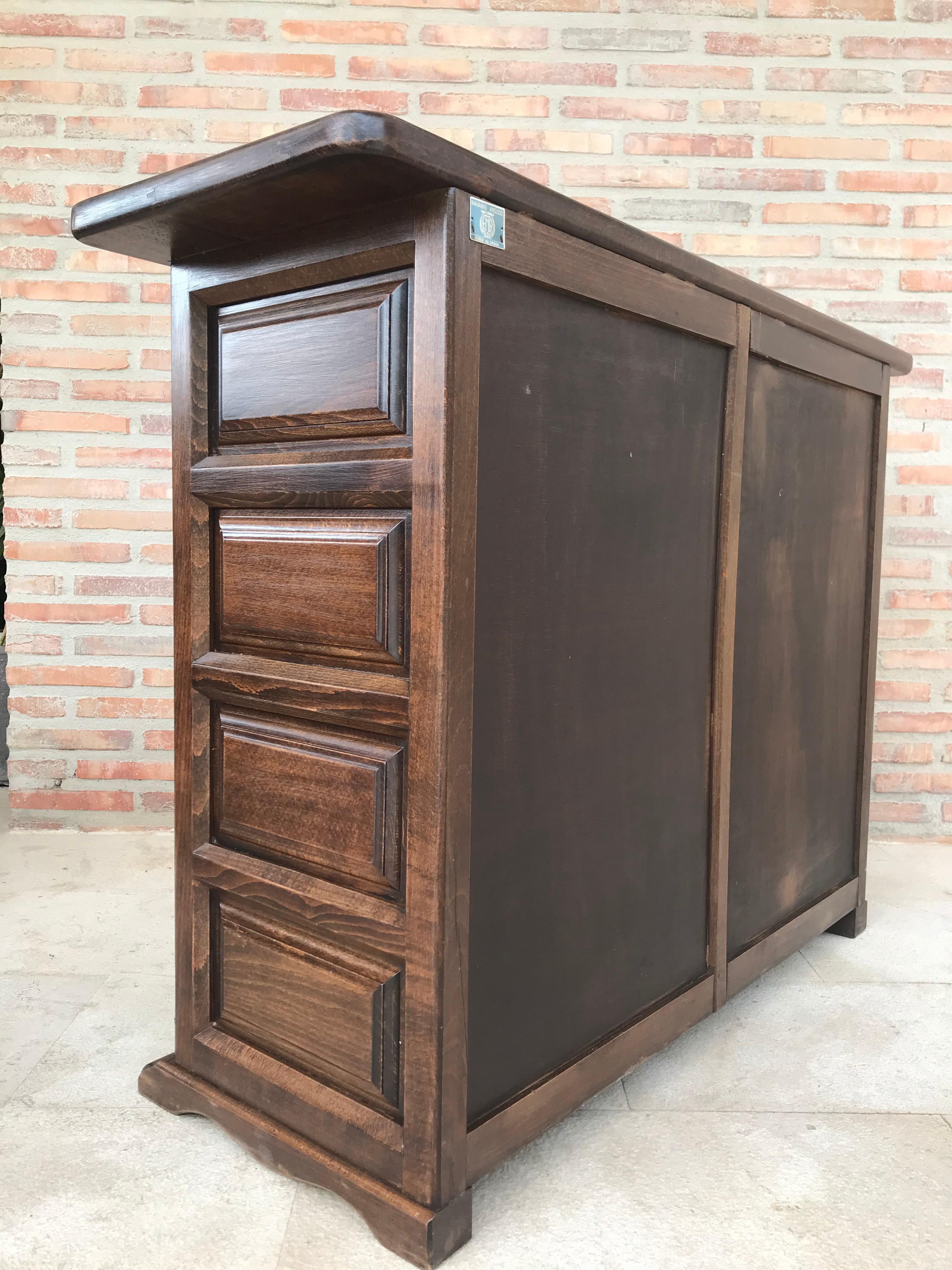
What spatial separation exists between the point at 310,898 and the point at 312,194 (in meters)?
0.91

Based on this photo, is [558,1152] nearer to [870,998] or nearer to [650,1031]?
[650,1031]

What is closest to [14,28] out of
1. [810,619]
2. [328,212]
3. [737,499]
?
[328,212]

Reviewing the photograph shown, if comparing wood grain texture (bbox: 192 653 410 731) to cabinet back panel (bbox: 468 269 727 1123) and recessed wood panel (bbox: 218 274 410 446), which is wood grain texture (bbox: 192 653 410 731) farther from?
recessed wood panel (bbox: 218 274 410 446)

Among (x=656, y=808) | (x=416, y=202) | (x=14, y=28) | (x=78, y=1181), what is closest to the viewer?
(x=416, y=202)

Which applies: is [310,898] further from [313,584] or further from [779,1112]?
[779,1112]

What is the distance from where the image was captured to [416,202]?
1211 millimetres

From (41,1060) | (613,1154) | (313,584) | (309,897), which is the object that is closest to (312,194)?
(313,584)

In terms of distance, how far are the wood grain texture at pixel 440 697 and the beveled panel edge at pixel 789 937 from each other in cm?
80

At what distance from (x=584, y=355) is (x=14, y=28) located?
2393 millimetres

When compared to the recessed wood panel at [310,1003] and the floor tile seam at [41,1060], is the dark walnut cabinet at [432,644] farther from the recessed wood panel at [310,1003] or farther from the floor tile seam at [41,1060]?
the floor tile seam at [41,1060]

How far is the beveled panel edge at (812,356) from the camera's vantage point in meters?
1.82

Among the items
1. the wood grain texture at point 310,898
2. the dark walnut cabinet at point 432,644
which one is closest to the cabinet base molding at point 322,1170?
the dark walnut cabinet at point 432,644

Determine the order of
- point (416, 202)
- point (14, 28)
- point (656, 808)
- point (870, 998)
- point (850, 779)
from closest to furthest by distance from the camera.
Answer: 1. point (416, 202)
2. point (656, 808)
3. point (870, 998)
4. point (850, 779)
5. point (14, 28)

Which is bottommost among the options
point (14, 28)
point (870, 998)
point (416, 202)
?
point (870, 998)
